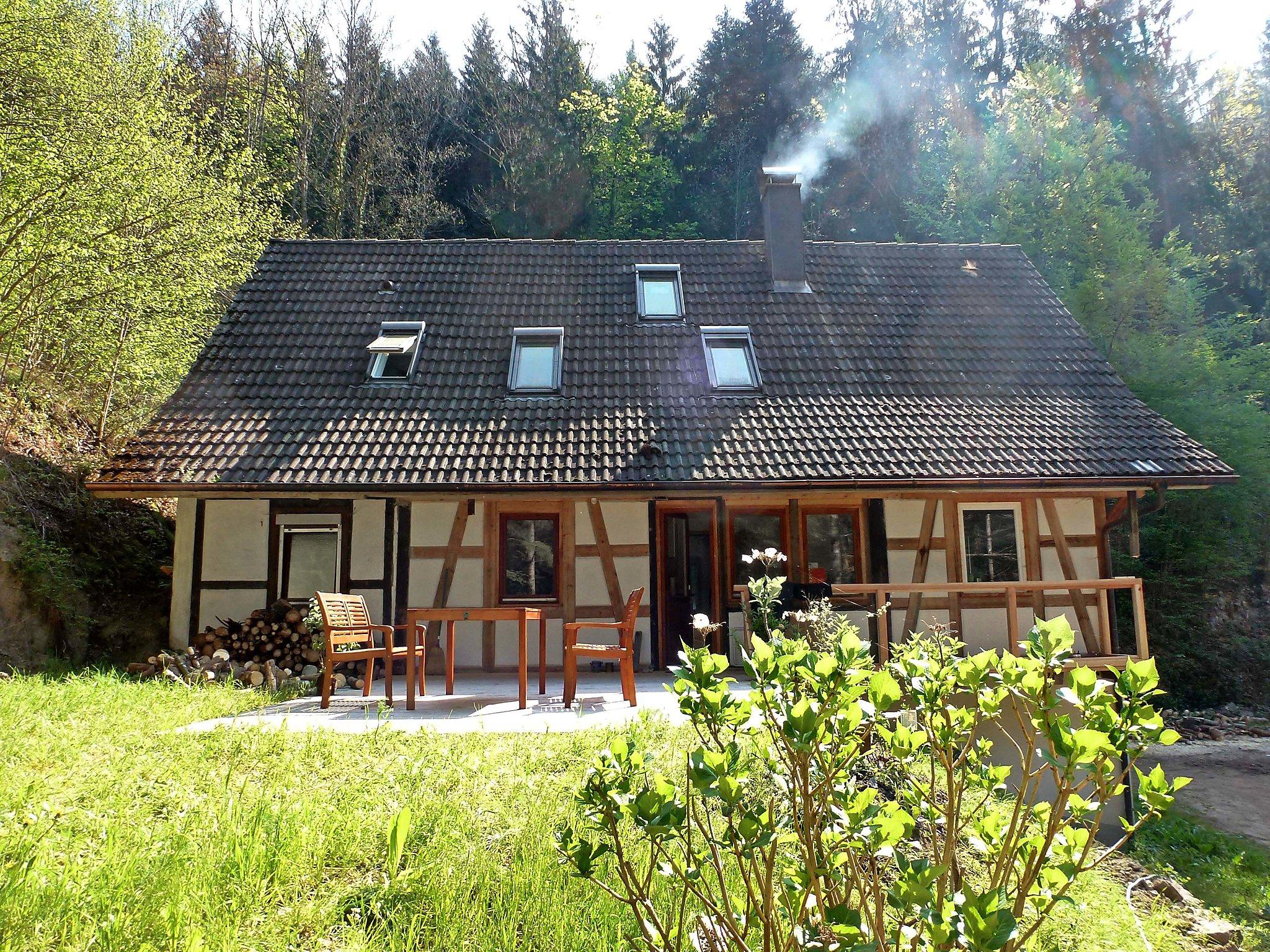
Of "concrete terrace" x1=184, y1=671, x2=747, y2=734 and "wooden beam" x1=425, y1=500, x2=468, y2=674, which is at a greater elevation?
"wooden beam" x1=425, y1=500, x2=468, y2=674

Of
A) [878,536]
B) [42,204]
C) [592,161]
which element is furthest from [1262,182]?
[42,204]

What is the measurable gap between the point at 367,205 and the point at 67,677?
17289mm

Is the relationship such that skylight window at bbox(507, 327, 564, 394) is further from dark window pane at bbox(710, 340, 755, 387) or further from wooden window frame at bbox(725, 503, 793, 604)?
wooden window frame at bbox(725, 503, 793, 604)

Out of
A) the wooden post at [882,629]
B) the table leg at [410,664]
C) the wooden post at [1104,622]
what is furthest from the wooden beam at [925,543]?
the table leg at [410,664]

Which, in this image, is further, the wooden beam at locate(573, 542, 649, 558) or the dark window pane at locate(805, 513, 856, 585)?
the dark window pane at locate(805, 513, 856, 585)

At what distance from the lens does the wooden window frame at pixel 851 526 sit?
1012cm

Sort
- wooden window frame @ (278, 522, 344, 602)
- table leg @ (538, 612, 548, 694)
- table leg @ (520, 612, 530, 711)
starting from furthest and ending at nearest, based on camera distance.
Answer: wooden window frame @ (278, 522, 344, 602) → table leg @ (538, 612, 548, 694) → table leg @ (520, 612, 530, 711)

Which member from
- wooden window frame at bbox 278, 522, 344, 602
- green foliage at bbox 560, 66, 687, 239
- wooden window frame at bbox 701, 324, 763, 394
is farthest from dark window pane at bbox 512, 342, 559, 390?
green foliage at bbox 560, 66, 687, 239

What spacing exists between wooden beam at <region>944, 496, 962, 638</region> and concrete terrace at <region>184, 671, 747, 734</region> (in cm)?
365

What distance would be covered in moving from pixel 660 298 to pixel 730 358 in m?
1.67

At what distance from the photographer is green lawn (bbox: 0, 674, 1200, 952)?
2.82m

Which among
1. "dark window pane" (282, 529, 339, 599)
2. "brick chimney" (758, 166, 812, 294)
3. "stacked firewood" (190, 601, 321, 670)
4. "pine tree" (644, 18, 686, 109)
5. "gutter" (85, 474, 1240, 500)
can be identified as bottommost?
"stacked firewood" (190, 601, 321, 670)

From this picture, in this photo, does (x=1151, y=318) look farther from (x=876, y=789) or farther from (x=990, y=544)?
(x=876, y=789)

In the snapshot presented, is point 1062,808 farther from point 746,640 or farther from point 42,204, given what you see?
point 42,204
